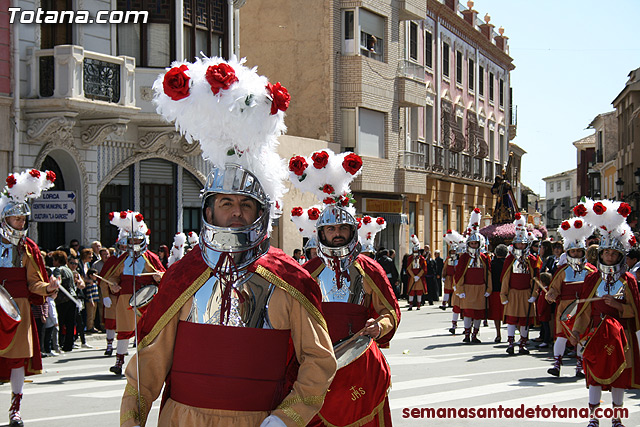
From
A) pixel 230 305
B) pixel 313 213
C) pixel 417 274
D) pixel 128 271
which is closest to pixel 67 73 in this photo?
pixel 128 271

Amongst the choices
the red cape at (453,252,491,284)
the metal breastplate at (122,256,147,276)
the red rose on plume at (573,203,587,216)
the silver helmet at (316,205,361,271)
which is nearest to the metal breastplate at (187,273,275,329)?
the silver helmet at (316,205,361,271)

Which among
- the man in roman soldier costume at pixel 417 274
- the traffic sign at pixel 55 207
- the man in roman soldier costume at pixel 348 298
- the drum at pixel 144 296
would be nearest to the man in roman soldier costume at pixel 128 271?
the traffic sign at pixel 55 207

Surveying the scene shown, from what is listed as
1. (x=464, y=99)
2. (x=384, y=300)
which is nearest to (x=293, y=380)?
(x=384, y=300)

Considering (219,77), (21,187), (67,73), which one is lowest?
(21,187)

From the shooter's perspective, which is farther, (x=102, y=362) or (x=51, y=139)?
(x=51, y=139)

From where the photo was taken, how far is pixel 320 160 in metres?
8.17

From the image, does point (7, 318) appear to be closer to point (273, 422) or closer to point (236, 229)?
point (236, 229)

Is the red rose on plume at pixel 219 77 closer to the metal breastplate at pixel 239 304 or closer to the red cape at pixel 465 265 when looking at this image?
the metal breastplate at pixel 239 304

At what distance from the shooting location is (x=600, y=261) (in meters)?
9.48

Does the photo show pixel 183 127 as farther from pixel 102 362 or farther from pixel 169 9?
pixel 169 9

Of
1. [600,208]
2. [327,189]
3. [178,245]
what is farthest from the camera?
[178,245]

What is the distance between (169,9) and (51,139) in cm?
516

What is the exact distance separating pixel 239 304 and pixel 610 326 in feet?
19.1

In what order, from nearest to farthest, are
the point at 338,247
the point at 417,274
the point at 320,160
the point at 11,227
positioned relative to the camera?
1. the point at 338,247
2. the point at 320,160
3. the point at 11,227
4. the point at 417,274
